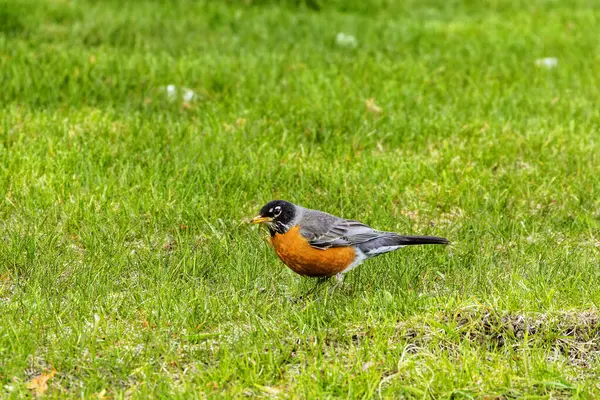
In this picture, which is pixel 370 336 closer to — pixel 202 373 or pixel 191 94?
pixel 202 373

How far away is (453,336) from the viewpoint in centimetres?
439

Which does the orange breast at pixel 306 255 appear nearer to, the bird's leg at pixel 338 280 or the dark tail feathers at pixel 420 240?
the bird's leg at pixel 338 280

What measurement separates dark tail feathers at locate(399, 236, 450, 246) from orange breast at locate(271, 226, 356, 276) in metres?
0.33

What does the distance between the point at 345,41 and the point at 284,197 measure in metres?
4.85

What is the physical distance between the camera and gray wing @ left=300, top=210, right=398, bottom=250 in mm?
5215

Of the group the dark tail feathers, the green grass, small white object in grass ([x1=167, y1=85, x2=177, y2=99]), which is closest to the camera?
the green grass

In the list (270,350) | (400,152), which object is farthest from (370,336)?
(400,152)

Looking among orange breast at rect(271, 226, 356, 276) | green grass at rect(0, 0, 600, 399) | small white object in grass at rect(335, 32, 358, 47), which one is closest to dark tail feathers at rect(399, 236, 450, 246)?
green grass at rect(0, 0, 600, 399)

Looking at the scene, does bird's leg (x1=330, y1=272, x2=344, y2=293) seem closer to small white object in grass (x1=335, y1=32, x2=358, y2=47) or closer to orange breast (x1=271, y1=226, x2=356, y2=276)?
orange breast (x1=271, y1=226, x2=356, y2=276)

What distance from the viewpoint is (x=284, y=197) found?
265 inches

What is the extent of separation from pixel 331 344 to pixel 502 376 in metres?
0.82

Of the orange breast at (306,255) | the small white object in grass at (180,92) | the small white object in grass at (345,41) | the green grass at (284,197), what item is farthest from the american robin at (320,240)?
the small white object in grass at (345,41)

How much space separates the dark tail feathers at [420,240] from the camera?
17.3ft

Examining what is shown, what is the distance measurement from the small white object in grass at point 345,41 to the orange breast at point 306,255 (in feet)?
20.4
